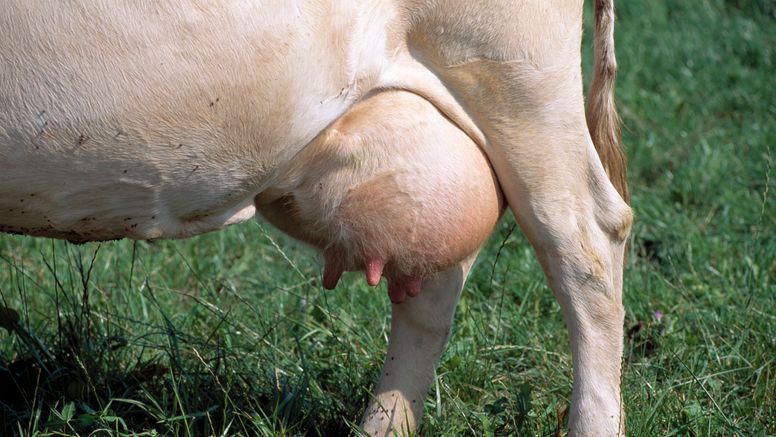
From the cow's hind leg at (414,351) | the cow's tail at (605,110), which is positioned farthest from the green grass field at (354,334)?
the cow's tail at (605,110)

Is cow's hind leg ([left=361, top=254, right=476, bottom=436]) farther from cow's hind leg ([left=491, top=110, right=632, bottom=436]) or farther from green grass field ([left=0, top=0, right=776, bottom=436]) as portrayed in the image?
cow's hind leg ([left=491, top=110, right=632, bottom=436])

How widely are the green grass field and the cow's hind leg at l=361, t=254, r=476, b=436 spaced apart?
62 mm

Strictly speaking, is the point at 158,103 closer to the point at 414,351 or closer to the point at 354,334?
the point at 414,351

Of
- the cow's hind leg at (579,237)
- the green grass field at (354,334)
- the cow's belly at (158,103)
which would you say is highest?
the cow's belly at (158,103)

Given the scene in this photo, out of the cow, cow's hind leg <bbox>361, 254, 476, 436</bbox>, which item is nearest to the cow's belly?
the cow

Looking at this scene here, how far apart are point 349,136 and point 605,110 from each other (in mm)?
882

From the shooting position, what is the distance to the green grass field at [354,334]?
9.33ft

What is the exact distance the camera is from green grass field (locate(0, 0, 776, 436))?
2.84 metres

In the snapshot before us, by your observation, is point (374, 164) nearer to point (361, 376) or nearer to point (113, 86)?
point (113, 86)

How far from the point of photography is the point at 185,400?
2807 millimetres

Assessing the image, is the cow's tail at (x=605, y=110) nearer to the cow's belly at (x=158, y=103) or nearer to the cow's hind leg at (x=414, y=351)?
the cow's hind leg at (x=414, y=351)

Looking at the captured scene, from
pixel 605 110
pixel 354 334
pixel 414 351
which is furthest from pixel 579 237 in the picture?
pixel 354 334

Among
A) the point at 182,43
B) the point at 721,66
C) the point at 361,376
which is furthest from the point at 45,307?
the point at 721,66

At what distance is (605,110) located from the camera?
2.95 m
